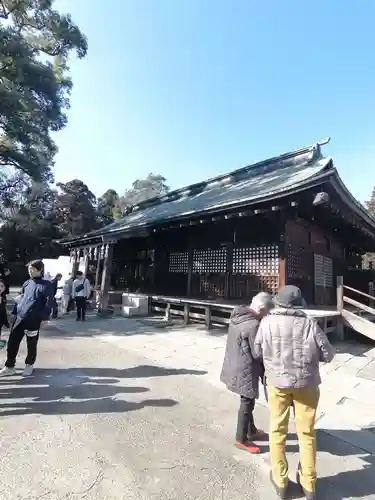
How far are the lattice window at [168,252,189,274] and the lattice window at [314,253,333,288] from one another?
4.44m

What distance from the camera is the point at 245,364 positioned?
2846 mm

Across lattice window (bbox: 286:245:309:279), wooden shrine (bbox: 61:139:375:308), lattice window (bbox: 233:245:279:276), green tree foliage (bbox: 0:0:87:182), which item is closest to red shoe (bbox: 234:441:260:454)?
wooden shrine (bbox: 61:139:375:308)

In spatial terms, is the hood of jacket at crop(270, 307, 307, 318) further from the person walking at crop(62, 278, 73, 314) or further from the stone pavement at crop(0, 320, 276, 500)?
the person walking at crop(62, 278, 73, 314)

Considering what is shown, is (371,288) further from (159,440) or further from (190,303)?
(159,440)

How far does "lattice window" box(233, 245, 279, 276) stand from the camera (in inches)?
347

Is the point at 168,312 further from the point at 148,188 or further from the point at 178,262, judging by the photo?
the point at 148,188

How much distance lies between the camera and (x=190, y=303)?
367 inches

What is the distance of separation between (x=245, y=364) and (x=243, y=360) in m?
0.04

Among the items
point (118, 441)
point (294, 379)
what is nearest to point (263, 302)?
point (294, 379)

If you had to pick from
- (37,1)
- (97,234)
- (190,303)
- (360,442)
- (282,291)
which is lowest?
(360,442)

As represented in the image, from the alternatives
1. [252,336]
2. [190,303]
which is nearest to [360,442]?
[252,336]

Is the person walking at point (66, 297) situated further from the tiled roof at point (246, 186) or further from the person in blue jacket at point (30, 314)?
the person in blue jacket at point (30, 314)

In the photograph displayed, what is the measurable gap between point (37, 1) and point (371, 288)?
59.8ft

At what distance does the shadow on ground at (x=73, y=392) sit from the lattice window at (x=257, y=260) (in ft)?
15.3
